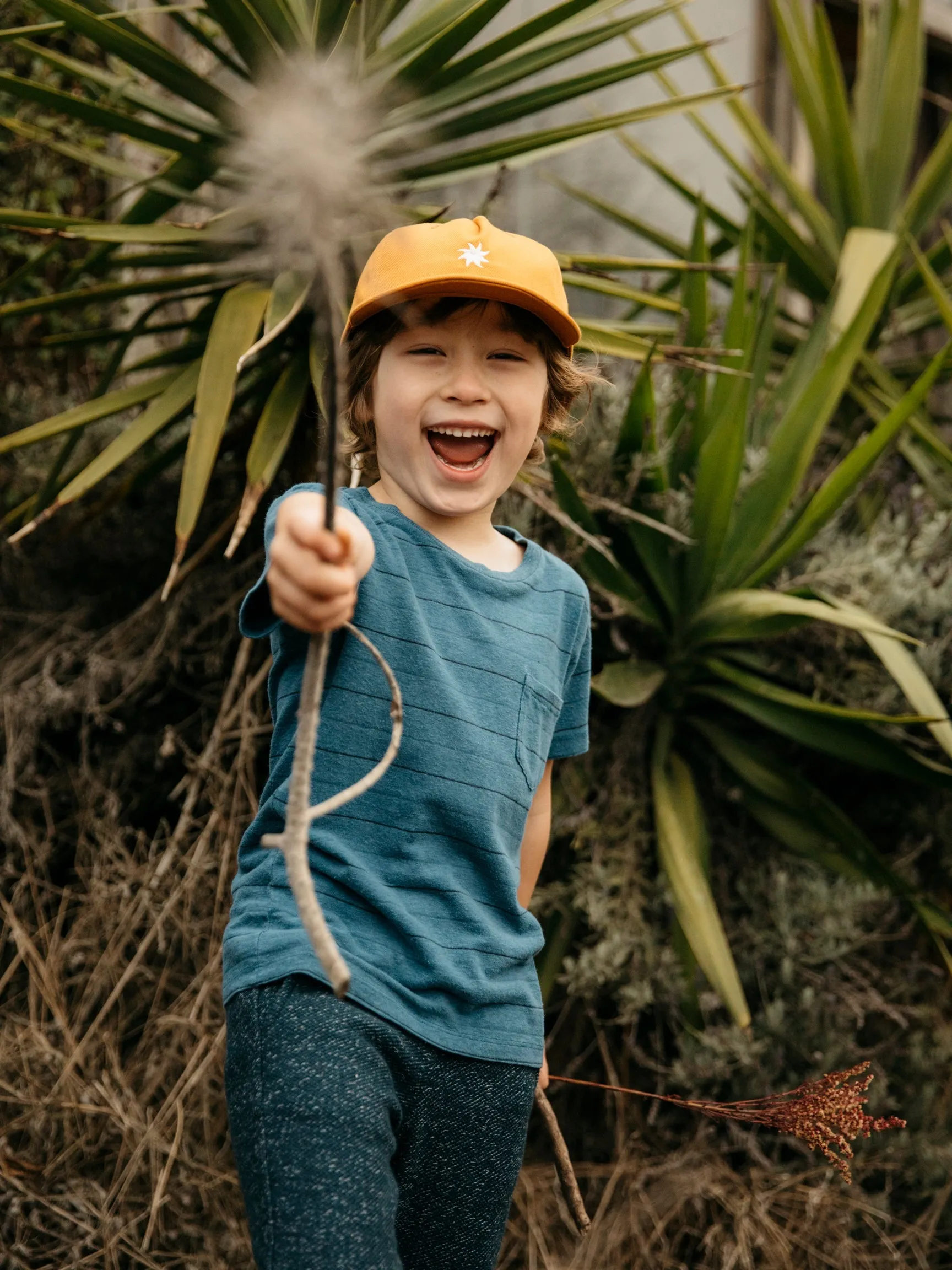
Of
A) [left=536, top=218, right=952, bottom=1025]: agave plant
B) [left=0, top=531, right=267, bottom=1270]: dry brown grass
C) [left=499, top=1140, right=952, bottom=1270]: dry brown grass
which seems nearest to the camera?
[left=0, top=531, right=267, bottom=1270]: dry brown grass

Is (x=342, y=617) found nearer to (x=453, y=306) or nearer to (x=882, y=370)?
(x=453, y=306)

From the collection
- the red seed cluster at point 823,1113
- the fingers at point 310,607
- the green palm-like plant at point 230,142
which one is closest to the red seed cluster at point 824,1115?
the red seed cluster at point 823,1113

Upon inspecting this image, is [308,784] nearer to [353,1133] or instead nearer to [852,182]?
[353,1133]

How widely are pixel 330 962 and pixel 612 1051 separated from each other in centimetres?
209

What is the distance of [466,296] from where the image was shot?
143cm

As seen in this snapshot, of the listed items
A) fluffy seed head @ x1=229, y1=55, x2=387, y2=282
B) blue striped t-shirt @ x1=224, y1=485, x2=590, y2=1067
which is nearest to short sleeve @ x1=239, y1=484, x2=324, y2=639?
blue striped t-shirt @ x1=224, y1=485, x2=590, y2=1067

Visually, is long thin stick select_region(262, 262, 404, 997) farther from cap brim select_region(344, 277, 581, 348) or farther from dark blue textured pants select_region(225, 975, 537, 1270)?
cap brim select_region(344, 277, 581, 348)

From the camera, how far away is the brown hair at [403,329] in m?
1.45

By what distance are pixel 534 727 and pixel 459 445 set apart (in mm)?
357

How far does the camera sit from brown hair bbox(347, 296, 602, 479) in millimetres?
1447

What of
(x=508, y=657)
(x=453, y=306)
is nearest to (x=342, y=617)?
(x=508, y=657)

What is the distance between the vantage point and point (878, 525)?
2986 millimetres

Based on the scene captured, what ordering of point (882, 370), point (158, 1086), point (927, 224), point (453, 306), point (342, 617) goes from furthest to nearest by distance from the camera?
point (927, 224) < point (882, 370) < point (158, 1086) < point (453, 306) < point (342, 617)

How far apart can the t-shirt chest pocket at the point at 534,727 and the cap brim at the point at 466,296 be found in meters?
0.44
